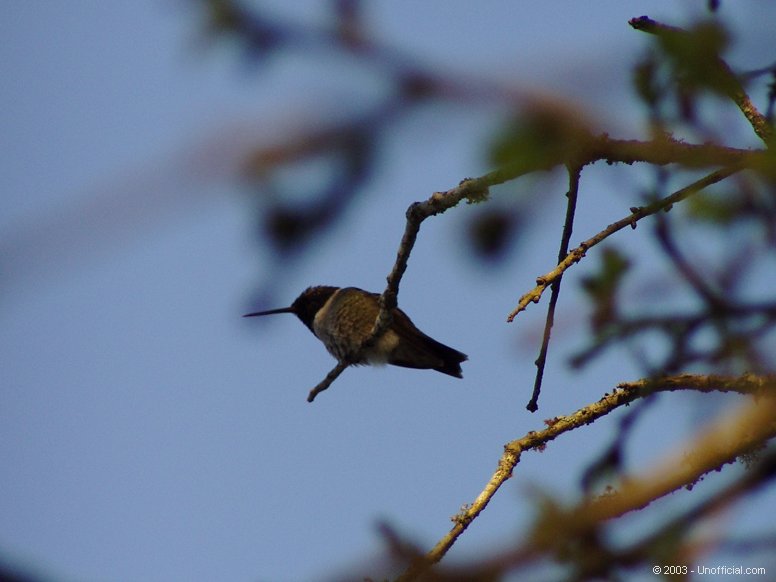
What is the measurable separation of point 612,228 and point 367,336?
10.1ft

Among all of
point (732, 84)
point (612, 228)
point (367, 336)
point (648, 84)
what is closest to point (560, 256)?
point (612, 228)

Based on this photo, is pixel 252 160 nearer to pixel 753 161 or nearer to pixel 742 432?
pixel 753 161

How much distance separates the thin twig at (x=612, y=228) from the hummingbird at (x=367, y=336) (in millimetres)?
2935

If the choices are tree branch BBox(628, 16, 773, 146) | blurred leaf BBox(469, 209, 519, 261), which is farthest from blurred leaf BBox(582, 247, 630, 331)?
blurred leaf BBox(469, 209, 519, 261)

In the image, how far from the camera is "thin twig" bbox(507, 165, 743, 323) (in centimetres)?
243

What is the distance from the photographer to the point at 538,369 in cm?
306

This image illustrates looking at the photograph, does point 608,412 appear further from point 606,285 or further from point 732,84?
point 732,84

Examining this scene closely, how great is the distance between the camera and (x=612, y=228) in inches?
114

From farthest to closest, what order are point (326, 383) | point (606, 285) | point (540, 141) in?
point (326, 383)
point (606, 285)
point (540, 141)

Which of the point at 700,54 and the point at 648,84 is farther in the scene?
the point at 648,84

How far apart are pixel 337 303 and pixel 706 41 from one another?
522cm

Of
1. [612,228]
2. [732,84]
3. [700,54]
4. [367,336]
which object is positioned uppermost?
[367,336]

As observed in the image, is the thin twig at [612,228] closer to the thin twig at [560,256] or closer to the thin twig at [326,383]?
the thin twig at [560,256]

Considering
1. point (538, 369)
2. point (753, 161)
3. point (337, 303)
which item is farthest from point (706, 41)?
point (337, 303)
